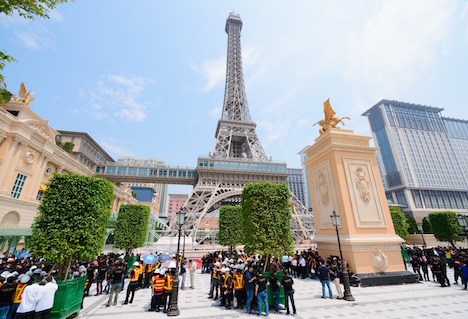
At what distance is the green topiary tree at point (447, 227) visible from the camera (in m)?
27.0

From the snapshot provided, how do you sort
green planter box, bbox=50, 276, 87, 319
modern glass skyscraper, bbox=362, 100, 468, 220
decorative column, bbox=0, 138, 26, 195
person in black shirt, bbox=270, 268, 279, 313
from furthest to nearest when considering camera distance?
modern glass skyscraper, bbox=362, 100, 468, 220 < decorative column, bbox=0, 138, 26, 195 < person in black shirt, bbox=270, 268, 279, 313 < green planter box, bbox=50, 276, 87, 319

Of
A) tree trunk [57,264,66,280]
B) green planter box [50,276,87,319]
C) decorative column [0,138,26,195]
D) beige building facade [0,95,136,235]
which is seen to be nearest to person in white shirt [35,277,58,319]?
green planter box [50,276,87,319]

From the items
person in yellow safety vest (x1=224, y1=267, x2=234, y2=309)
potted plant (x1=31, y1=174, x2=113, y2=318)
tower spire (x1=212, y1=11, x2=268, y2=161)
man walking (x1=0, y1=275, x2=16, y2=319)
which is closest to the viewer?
man walking (x1=0, y1=275, x2=16, y2=319)

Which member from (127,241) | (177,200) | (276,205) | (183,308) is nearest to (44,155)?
(127,241)

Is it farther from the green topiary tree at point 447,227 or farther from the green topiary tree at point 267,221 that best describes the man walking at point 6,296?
the green topiary tree at point 447,227

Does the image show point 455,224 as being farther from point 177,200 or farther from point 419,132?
point 177,200

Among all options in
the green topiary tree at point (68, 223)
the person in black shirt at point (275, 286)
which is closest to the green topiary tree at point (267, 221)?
the person in black shirt at point (275, 286)

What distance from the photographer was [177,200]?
140 metres

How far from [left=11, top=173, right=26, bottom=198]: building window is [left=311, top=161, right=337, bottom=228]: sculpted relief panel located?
1105 inches

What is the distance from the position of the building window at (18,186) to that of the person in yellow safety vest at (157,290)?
2212 cm

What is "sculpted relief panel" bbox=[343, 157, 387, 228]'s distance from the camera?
12.7m

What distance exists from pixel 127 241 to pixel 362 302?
55.9ft

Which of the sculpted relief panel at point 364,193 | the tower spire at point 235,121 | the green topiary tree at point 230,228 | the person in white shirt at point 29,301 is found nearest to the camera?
the person in white shirt at point 29,301

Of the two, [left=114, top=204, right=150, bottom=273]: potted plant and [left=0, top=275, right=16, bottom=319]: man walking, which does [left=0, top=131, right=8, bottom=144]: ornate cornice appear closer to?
[left=114, top=204, right=150, bottom=273]: potted plant
